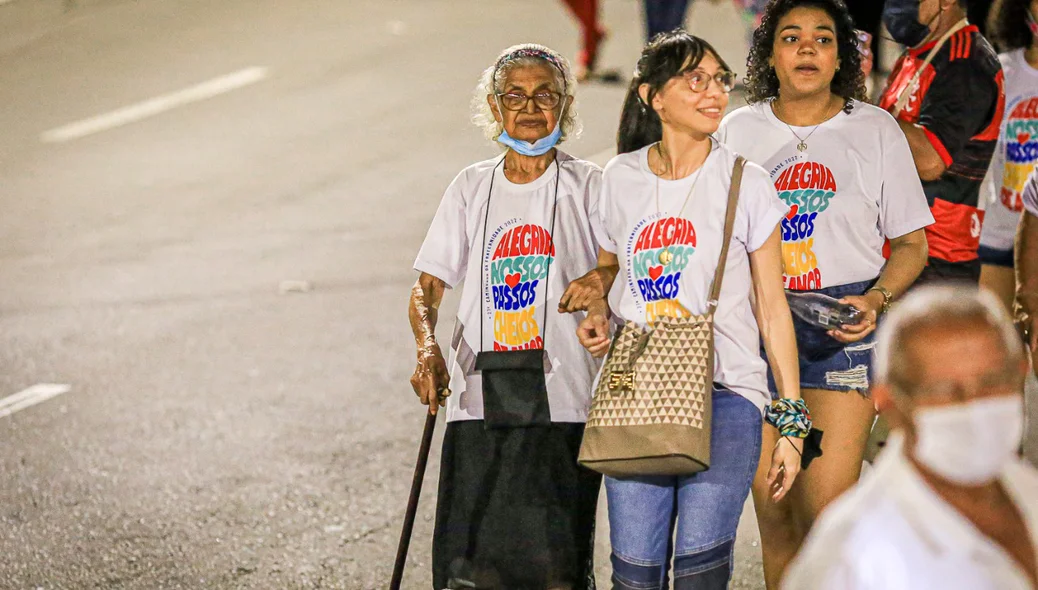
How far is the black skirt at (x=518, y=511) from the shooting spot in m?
4.25

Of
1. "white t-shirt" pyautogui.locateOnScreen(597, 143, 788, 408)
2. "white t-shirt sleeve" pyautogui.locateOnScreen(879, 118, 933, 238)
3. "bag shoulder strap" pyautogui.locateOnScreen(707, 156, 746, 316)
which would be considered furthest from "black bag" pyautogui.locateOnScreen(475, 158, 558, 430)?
"white t-shirt sleeve" pyautogui.locateOnScreen(879, 118, 933, 238)

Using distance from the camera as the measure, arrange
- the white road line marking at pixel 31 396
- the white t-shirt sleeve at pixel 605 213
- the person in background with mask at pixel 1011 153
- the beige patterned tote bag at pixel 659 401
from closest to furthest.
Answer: the beige patterned tote bag at pixel 659 401
the white t-shirt sleeve at pixel 605 213
the person in background with mask at pixel 1011 153
the white road line marking at pixel 31 396

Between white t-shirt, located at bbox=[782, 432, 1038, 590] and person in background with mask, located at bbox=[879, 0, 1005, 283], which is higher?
person in background with mask, located at bbox=[879, 0, 1005, 283]

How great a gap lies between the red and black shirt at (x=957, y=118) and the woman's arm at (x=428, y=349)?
1737 millimetres

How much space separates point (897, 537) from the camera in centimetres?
210

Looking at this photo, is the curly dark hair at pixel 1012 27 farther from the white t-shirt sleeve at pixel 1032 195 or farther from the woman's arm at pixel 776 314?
the woman's arm at pixel 776 314

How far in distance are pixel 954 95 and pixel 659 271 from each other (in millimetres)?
1491

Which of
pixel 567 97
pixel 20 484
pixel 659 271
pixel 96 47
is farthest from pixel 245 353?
pixel 96 47

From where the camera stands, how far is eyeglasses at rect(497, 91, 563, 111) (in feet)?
14.1

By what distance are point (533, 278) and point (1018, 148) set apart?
2573 mm

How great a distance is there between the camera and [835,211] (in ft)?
13.8

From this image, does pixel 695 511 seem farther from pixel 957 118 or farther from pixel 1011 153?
pixel 1011 153

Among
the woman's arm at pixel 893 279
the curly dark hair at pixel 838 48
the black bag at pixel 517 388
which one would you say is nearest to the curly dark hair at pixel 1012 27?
the curly dark hair at pixel 838 48

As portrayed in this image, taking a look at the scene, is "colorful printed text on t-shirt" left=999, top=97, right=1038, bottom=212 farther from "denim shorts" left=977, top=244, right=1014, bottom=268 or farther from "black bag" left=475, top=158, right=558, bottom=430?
"black bag" left=475, top=158, right=558, bottom=430
